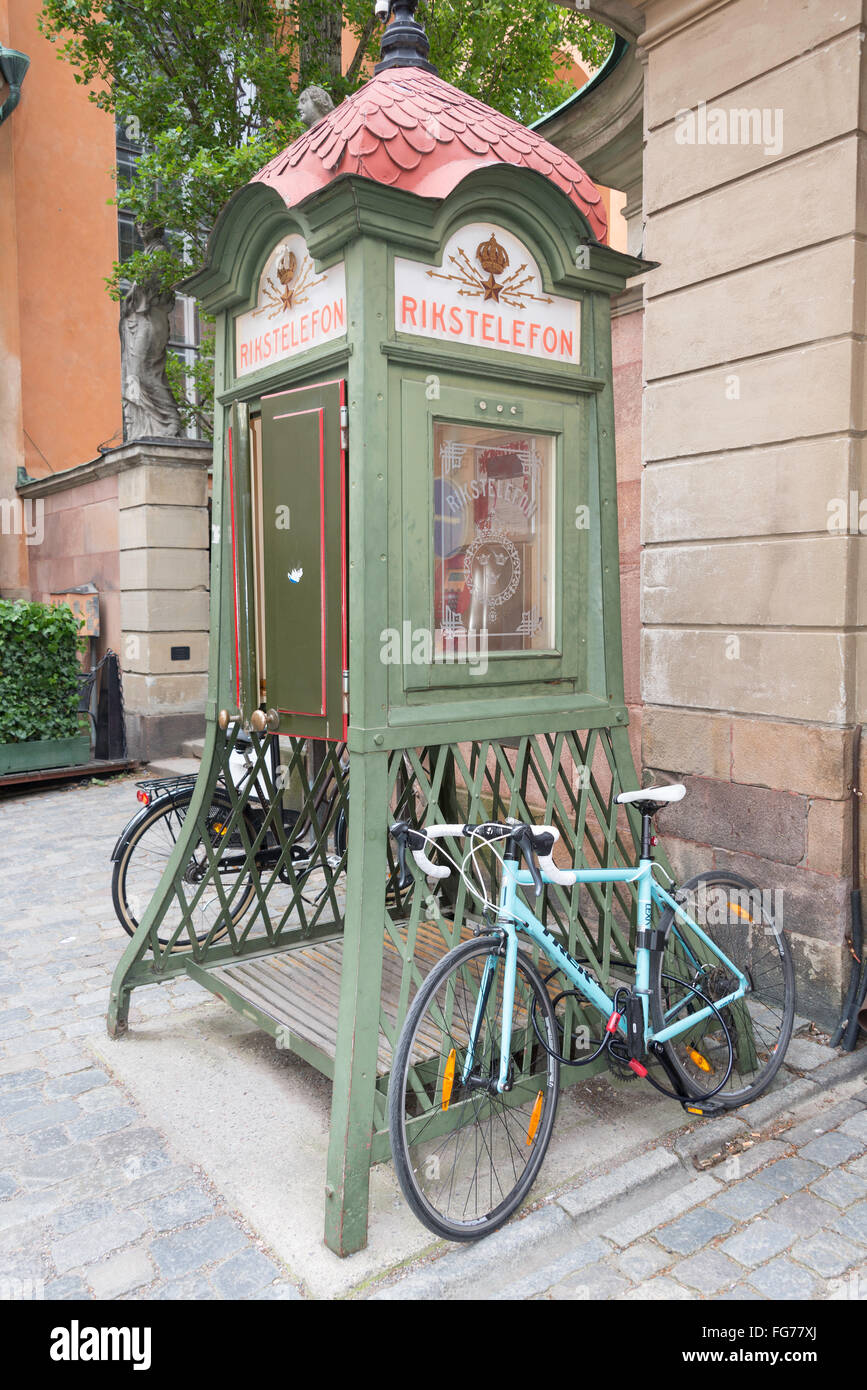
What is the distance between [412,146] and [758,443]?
2108 millimetres

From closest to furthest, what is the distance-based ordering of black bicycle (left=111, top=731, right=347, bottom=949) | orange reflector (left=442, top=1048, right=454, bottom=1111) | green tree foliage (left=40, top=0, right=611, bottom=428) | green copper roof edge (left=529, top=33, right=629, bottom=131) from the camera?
orange reflector (left=442, top=1048, right=454, bottom=1111) → black bicycle (left=111, top=731, right=347, bottom=949) → green copper roof edge (left=529, top=33, right=629, bottom=131) → green tree foliage (left=40, top=0, right=611, bottom=428)

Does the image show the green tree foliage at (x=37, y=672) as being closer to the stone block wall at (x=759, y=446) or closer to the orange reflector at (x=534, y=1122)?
the stone block wall at (x=759, y=446)

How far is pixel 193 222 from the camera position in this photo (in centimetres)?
1003

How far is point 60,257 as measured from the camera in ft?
53.0

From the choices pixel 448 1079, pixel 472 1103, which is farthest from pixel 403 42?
pixel 472 1103

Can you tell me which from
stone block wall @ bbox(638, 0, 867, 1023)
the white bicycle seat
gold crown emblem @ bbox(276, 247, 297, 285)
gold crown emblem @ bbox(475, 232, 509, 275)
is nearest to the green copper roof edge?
→ stone block wall @ bbox(638, 0, 867, 1023)

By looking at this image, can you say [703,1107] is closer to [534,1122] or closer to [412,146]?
[534,1122]

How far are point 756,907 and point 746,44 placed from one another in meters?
3.77

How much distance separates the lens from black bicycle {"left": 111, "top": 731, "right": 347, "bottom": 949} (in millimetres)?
4324

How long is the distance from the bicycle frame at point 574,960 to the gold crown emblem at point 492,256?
77.3 inches

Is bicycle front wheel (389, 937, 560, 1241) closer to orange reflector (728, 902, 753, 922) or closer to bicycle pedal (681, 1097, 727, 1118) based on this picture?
bicycle pedal (681, 1097, 727, 1118)

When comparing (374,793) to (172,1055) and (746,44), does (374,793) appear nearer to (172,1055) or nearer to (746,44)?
(172,1055)

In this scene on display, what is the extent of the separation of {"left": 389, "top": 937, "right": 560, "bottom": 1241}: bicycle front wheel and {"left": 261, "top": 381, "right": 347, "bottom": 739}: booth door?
906 mm
